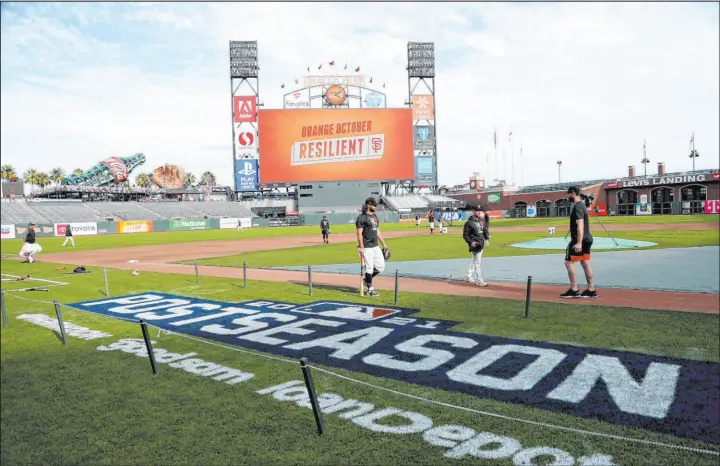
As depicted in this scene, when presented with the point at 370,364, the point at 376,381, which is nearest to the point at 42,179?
the point at 370,364

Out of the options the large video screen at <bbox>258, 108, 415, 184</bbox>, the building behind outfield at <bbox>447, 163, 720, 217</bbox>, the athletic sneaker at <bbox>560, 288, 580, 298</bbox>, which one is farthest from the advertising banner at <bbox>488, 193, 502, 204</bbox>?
the athletic sneaker at <bbox>560, 288, 580, 298</bbox>

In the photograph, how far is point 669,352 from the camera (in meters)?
6.91

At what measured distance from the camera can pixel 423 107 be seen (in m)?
95.1

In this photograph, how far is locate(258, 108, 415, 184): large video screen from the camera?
85.4 metres

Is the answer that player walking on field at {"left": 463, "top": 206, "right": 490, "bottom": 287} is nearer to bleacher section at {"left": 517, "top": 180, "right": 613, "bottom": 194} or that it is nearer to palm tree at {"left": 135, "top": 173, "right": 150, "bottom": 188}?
bleacher section at {"left": 517, "top": 180, "right": 613, "bottom": 194}

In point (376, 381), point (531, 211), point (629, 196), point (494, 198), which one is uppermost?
point (494, 198)

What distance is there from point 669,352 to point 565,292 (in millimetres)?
4485

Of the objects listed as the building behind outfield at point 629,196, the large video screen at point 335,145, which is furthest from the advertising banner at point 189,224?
the building behind outfield at point 629,196

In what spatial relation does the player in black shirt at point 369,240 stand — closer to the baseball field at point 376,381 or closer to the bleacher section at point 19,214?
the baseball field at point 376,381

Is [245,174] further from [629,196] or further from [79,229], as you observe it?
[629,196]

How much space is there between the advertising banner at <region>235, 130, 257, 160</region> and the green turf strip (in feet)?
269

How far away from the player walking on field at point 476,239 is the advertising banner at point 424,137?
8190 centimetres

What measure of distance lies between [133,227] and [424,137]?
54.0 metres

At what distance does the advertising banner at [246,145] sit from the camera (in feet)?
289
